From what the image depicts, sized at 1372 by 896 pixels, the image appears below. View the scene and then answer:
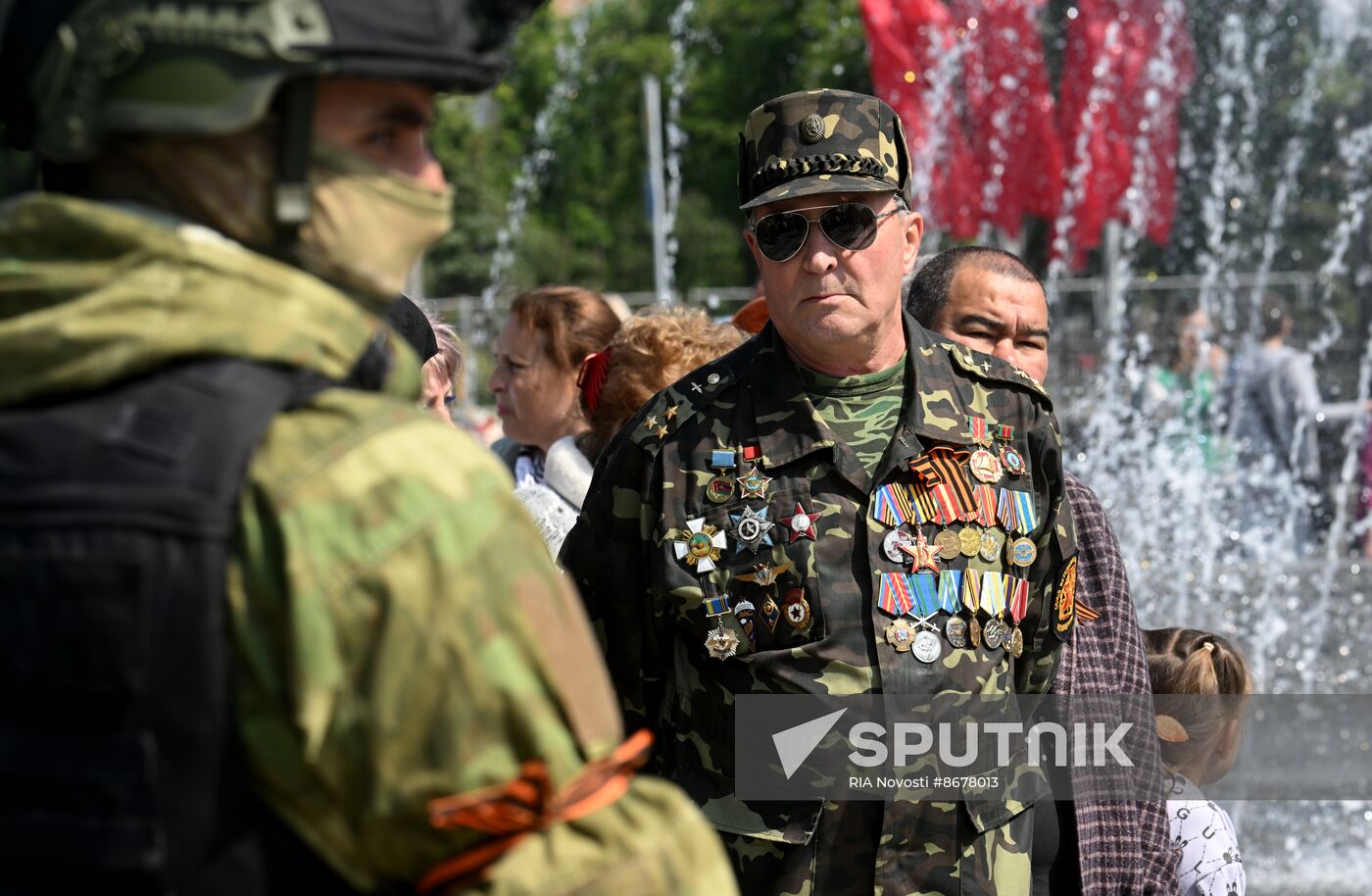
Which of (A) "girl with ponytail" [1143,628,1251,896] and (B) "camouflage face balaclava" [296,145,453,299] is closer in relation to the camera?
(B) "camouflage face balaclava" [296,145,453,299]

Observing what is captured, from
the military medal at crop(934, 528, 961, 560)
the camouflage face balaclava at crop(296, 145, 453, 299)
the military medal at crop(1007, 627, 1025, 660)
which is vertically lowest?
the military medal at crop(1007, 627, 1025, 660)

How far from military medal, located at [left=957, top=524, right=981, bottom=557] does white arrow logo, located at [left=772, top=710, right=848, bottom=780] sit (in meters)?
0.45

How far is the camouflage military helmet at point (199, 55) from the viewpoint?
1.48 meters

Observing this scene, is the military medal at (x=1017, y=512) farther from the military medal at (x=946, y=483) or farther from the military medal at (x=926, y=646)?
the military medal at (x=926, y=646)

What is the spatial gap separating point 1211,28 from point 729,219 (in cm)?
1811

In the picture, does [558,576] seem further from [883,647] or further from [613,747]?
[883,647]

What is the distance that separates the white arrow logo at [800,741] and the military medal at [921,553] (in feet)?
1.18

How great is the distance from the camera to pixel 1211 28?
22.2 m

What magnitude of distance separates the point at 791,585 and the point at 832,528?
0.15 m

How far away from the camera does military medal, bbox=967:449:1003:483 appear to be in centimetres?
320

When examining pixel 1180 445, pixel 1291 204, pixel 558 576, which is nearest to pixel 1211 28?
pixel 1291 204

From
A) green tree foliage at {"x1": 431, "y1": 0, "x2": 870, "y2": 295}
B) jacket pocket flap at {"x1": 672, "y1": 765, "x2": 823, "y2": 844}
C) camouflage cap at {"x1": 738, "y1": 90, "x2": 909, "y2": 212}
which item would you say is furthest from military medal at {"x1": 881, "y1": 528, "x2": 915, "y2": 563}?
green tree foliage at {"x1": 431, "y1": 0, "x2": 870, "y2": 295}

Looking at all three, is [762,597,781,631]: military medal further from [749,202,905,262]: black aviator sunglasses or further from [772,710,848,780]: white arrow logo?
[749,202,905,262]: black aviator sunglasses

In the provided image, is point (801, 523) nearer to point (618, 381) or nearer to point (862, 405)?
point (862, 405)
